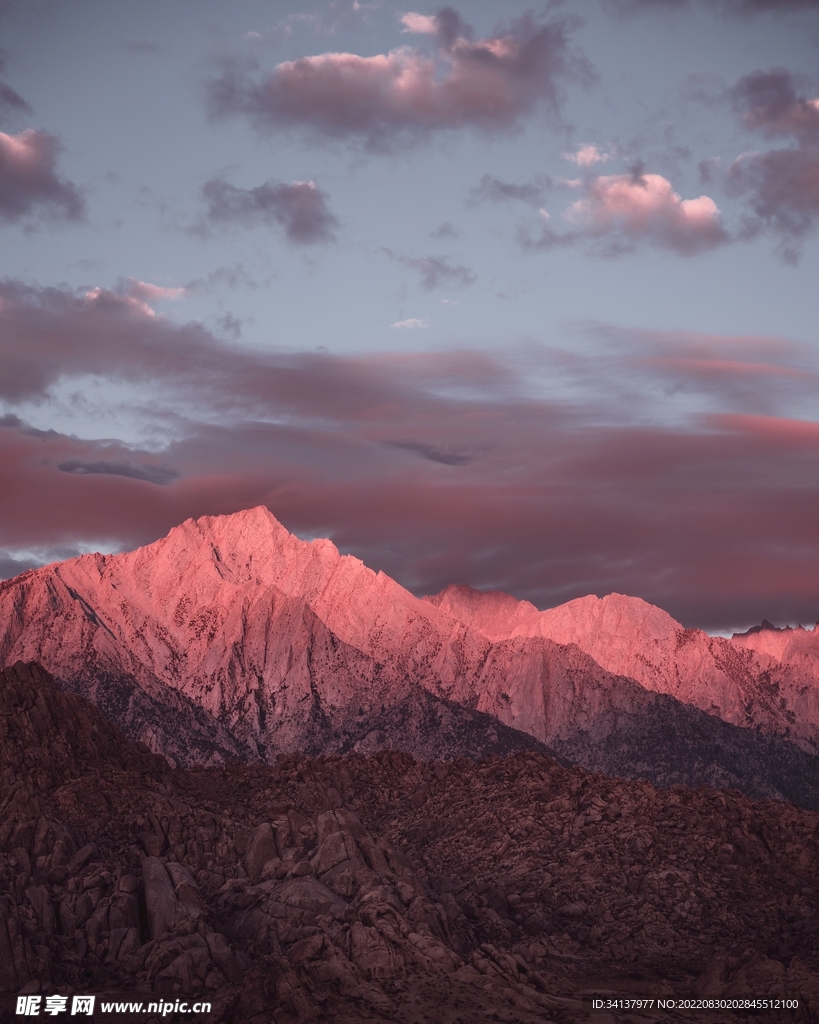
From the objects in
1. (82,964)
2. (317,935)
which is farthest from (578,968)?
(82,964)

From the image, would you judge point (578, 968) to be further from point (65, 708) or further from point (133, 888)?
point (65, 708)

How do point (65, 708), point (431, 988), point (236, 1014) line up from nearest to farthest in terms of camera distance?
1. point (236, 1014)
2. point (431, 988)
3. point (65, 708)

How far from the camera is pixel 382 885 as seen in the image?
343ft

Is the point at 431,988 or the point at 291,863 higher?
the point at 291,863

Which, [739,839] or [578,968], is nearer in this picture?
[578,968]

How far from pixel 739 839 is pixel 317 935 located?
58.0 m

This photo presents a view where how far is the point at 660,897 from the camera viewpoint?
120438 millimetres

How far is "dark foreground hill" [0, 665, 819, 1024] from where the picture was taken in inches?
3477

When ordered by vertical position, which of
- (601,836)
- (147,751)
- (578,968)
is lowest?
(578,968)

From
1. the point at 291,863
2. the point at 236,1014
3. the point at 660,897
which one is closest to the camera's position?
the point at 236,1014

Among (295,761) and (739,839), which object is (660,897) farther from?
(295,761)

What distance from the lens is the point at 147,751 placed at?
156 metres

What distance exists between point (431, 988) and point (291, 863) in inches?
995

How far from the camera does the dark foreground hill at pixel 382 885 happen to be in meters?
88.3
